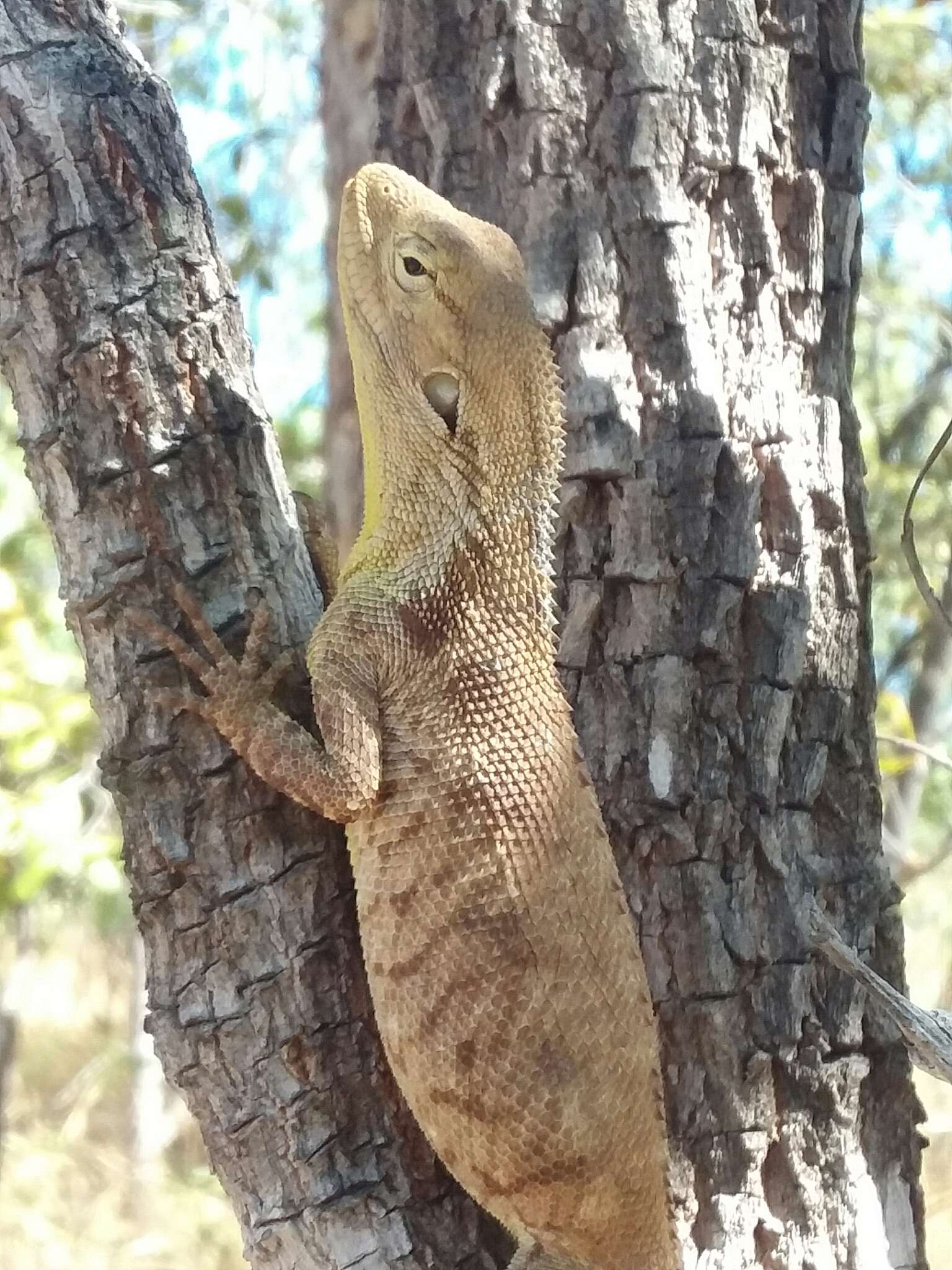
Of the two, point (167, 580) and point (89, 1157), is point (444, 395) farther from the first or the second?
point (89, 1157)

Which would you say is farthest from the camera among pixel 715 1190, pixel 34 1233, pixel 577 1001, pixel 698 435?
pixel 34 1233

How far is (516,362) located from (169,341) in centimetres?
82

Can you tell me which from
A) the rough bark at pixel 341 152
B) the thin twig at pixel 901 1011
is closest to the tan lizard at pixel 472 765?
the thin twig at pixel 901 1011

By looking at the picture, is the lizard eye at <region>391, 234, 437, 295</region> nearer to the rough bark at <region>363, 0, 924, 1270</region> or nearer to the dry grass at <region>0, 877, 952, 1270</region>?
the rough bark at <region>363, 0, 924, 1270</region>

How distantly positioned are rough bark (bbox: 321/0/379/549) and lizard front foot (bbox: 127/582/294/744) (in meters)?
2.78

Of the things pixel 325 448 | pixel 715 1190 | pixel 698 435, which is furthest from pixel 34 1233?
pixel 698 435

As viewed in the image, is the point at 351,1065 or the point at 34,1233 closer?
the point at 351,1065

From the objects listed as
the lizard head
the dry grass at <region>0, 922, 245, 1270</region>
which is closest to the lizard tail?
the lizard head

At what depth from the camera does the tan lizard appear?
2.22 metres

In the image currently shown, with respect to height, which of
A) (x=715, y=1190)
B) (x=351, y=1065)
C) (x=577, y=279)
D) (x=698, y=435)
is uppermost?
(x=577, y=279)

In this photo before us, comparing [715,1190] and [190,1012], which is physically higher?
[190,1012]

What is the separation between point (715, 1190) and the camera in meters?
2.55

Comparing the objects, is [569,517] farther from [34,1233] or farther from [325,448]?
[34,1233]

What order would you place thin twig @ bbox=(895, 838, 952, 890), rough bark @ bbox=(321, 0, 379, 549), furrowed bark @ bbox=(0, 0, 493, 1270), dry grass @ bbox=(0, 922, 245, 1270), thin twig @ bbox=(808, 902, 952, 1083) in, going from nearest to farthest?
furrowed bark @ bbox=(0, 0, 493, 1270), thin twig @ bbox=(808, 902, 952, 1083), thin twig @ bbox=(895, 838, 952, 890), rough bark @ bbox=(321, 0, 379, 549), dry grass @ bbox=(0, 922, 245, 1270)
